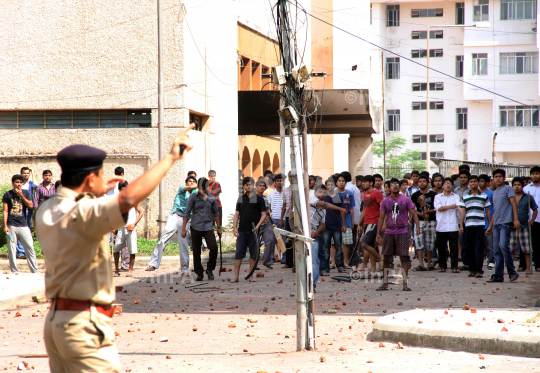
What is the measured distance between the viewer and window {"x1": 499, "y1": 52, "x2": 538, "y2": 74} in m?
52.3

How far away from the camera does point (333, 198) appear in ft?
42.7

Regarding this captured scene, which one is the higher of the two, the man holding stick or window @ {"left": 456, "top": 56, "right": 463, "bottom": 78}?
window @ {"left": 456, "top": 56, "right": 463, "bottom": 78}

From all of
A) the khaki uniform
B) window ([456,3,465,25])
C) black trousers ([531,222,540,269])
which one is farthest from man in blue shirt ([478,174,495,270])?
window ([456,3,465,25])

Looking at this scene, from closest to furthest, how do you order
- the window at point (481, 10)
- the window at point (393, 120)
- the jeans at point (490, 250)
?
the jeans at point (490, 250) → the window at point (481, 10) → the window at point (393, 120)

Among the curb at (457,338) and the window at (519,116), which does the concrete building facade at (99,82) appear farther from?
the window at (519,116)

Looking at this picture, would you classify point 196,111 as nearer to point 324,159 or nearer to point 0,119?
point 0,119

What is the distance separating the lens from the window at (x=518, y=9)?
52562 mm

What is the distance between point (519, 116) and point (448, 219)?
141ft

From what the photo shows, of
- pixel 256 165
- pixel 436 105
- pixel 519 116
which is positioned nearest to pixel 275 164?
pixel 256 165

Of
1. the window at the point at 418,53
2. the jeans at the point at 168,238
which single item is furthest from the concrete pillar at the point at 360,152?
the window at the point at 418,53

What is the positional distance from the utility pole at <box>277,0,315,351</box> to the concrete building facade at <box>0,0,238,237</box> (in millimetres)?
11572

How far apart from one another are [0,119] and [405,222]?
44.6 feet

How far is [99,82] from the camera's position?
736 inches

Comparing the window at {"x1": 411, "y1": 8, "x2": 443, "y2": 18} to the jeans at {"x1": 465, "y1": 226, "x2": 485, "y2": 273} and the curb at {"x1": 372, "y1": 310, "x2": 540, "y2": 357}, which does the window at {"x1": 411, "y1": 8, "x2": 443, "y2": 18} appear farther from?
the curb at {"x1": 372, "y1": 310, "x2": 540, "y2": 357}
